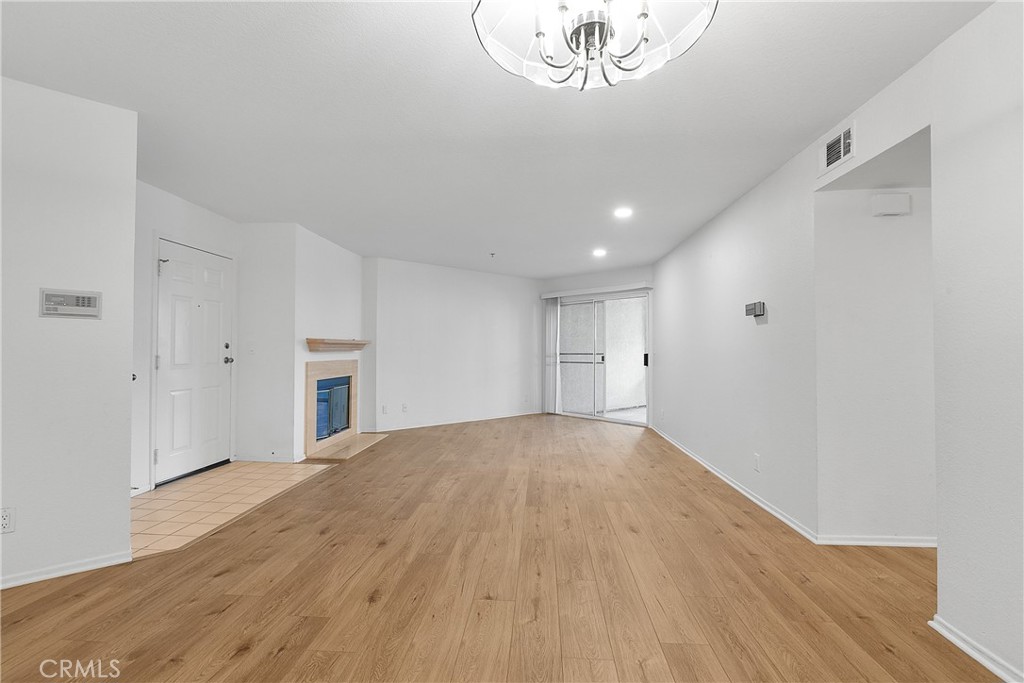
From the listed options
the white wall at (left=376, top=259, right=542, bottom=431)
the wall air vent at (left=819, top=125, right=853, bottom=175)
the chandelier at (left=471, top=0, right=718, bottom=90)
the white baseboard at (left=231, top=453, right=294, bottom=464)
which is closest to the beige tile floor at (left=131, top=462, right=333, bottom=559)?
the white baseboard at (left=231, top=453, right=294, bottom=464)

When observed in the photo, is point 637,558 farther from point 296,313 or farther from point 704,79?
point 296,313

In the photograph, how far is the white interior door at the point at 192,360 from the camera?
3.83 m

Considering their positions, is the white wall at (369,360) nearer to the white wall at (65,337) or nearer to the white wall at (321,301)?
the white wall at (321,301)

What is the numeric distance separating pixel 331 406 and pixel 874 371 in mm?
5142

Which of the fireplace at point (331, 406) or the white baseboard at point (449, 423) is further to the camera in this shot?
the white baseboard at point (449, 423)

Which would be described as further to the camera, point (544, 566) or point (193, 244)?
point (193, 244)

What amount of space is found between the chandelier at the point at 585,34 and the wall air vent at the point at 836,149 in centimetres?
128

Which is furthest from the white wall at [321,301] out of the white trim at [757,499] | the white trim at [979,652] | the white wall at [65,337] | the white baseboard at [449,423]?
the white trim at [979,652]

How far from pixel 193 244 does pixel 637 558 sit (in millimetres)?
4314

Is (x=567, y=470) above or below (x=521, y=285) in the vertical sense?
below

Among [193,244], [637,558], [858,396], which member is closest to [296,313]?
[193,244]

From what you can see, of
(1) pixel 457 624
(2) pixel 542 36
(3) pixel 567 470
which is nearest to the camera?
(2) pixel 542 36

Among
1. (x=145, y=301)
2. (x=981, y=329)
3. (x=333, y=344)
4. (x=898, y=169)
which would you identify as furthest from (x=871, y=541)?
(x=145, y=301)

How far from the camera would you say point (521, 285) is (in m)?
8.02
